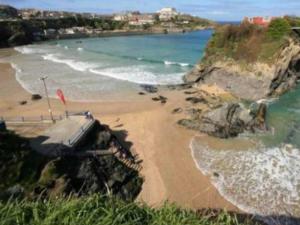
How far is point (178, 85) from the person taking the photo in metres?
38.8

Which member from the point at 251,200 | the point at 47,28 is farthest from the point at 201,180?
the point at 47,28

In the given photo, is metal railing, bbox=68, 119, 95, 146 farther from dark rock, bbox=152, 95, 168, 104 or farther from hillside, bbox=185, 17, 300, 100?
hillside, bbox=185, 17, 300, 100

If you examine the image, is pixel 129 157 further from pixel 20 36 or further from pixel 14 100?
pixel 20 36

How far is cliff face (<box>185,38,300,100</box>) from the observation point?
3356cm

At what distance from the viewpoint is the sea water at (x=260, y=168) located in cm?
1588

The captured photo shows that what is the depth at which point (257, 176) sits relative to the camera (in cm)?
1817

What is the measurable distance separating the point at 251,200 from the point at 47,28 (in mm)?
139995

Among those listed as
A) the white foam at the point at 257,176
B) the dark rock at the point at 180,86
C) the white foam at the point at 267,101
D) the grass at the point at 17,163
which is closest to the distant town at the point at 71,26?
the dark rock at the point at 180,86

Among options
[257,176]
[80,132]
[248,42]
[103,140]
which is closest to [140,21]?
[248,42]

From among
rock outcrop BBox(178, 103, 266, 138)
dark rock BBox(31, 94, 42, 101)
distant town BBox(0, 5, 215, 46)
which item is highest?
rock outcrop BBox(178, 103, 266, 138)

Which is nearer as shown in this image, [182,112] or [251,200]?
[251,200]

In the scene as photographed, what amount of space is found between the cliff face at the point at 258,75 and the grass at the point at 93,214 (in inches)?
1167

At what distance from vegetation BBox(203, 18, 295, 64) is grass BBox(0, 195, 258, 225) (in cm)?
3150

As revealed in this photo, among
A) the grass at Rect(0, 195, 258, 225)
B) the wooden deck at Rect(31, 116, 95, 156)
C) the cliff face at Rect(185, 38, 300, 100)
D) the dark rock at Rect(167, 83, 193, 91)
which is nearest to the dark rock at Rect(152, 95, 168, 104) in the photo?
the dark rock at Rect(167, 83, 193, 91)
